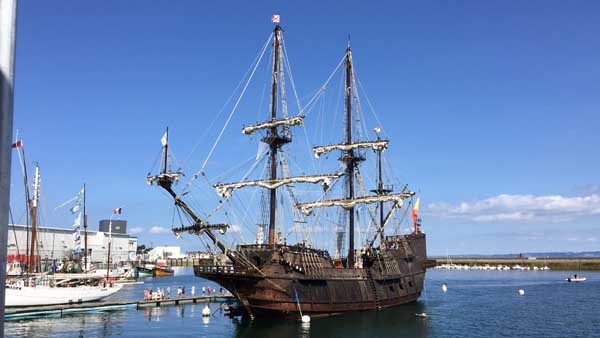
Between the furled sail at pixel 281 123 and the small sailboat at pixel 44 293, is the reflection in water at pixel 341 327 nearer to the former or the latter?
the furled sail at pixel 281 123

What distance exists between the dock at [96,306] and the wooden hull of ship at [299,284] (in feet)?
52.7

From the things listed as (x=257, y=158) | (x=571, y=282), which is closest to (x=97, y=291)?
(x=257, y=158)

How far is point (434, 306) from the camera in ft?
222

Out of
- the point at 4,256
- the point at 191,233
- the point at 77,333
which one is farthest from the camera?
the point at 191,233

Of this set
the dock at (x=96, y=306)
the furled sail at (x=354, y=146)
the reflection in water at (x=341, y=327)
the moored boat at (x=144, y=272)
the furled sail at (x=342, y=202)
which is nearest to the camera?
the reflection in water at (x=341, y=327)

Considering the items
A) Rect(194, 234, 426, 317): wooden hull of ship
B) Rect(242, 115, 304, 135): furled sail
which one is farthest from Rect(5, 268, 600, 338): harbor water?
Rect(242, 115, 304, 135): furled sail

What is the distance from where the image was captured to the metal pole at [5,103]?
3383 millimetres

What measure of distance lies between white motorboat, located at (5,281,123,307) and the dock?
1.70 m

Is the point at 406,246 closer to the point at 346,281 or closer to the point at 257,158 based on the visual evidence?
the point at 346,281

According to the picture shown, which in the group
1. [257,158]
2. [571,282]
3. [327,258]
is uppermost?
[257,158]

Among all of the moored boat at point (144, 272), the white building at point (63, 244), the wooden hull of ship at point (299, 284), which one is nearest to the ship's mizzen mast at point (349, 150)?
the wooden hull of ship at point (299, 284)

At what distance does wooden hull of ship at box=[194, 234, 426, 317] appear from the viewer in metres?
46.5

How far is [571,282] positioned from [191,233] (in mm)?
94017

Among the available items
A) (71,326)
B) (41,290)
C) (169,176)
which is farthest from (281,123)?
(41,290)
